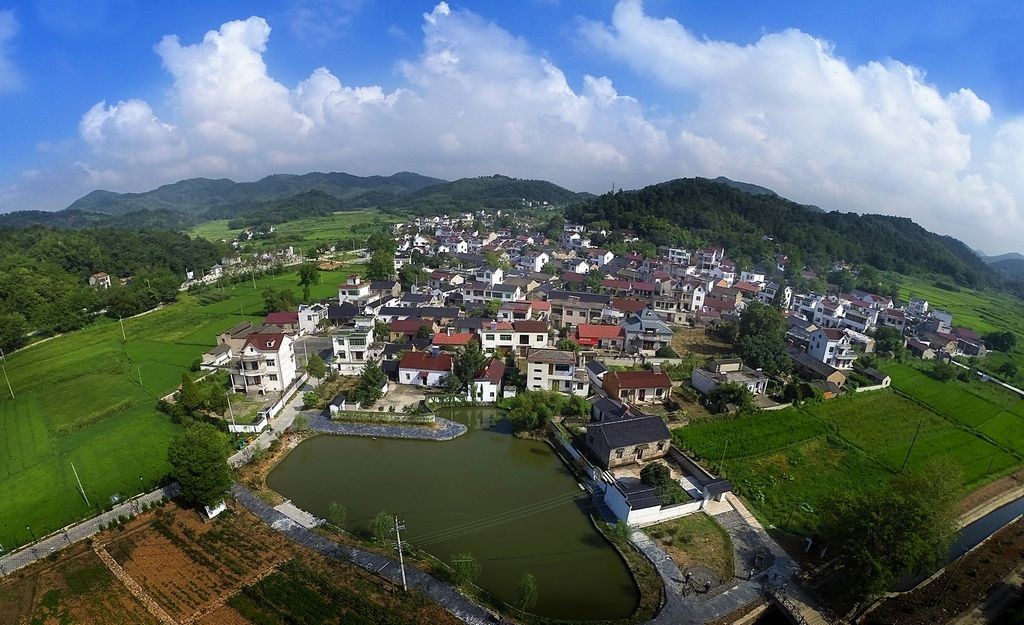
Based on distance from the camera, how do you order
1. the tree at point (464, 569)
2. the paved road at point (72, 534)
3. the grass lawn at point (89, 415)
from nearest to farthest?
the tree at point (464, 569), the paved road at point (72, 534), the grass lawn at point (89, 415)

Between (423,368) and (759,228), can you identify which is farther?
(759,228)

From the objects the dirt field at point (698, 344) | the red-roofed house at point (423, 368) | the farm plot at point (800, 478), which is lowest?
the farm plot at point (800, 478)

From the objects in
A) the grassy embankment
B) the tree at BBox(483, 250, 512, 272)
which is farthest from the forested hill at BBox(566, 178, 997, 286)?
the grassy embankment

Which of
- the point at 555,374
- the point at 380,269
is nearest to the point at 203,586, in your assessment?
the point at 555,374

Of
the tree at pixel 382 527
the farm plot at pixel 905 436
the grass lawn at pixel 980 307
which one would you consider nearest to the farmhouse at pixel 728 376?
the farm plot at pixel 905 436

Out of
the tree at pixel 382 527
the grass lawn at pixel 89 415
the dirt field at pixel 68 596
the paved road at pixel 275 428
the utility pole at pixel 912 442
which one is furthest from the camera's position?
the utility pole at pixel 912 442

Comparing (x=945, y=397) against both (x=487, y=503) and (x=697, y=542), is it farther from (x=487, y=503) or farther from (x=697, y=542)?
(x=487, y=503)

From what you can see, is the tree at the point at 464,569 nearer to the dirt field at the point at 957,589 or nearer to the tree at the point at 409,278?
the dirt field at the point at 957,589

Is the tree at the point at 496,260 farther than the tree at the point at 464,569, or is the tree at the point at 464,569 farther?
the tree at the point at 496,260

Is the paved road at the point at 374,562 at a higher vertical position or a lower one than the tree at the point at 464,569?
lower
